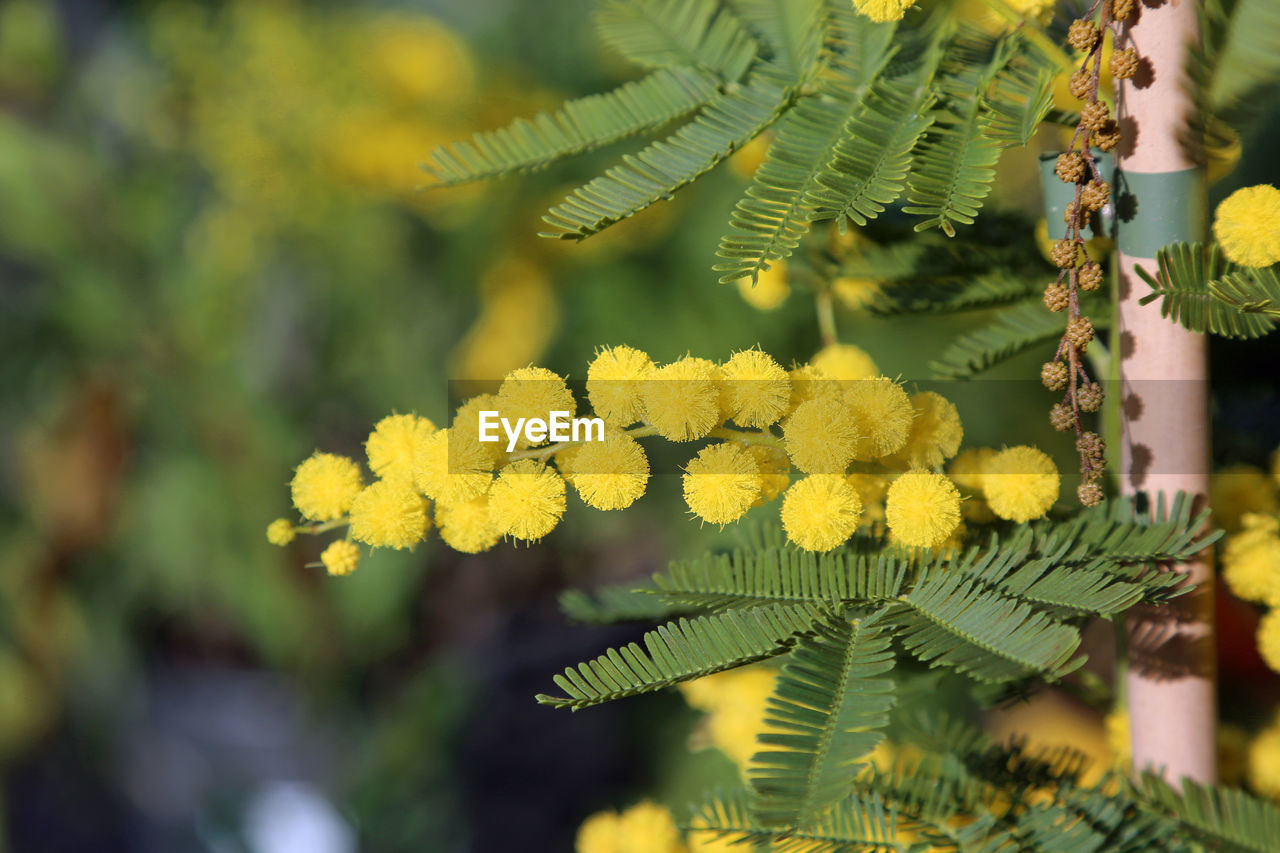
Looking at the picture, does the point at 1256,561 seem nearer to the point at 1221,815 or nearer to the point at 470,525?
the point at 1221,815

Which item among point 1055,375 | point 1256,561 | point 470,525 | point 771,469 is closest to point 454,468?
point 470,525

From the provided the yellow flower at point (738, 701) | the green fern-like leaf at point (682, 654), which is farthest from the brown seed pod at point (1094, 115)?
the yellow flower at point (738, 701)

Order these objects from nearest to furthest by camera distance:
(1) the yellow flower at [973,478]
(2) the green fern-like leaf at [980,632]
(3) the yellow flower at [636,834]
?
(2) the green fern-like leaf at [980,632] → (1) the yellow flower at [973,478] → (3) the yellow flower at [636,834]

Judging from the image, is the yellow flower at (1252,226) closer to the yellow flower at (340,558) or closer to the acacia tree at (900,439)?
the acacia tree at (900,439)

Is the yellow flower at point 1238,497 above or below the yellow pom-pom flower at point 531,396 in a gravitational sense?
below

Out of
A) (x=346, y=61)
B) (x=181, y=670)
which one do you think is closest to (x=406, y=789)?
(x=181, y=670)

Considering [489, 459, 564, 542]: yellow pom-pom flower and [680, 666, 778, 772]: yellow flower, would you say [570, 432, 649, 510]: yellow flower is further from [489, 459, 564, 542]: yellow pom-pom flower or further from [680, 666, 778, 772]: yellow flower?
[680, 666, 778, 772]: yellow flower
